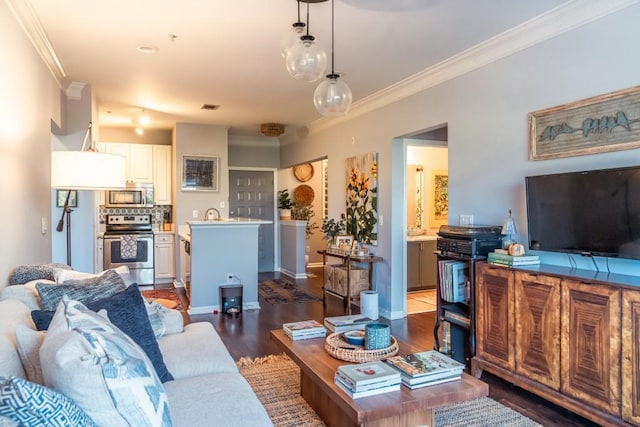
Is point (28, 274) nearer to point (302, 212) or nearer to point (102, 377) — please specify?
point (102, 377)

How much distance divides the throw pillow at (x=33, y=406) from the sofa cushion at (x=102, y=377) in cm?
9

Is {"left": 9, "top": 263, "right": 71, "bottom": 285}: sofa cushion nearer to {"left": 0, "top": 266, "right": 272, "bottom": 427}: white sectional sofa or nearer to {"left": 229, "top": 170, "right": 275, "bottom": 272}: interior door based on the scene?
{"left": 0, "top": 266, "right": 272, "bottom": 427}: white sectional sofa

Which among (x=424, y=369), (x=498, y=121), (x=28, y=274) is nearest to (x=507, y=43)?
(x=498, y=121)

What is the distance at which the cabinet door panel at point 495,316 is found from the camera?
9.45 feet

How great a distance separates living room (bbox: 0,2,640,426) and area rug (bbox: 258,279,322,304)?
61.8 inches

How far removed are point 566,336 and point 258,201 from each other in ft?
22.5

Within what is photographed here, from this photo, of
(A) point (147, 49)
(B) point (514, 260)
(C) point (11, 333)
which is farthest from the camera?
(A) point (147, 49)

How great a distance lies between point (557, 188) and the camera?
2822 millimetres

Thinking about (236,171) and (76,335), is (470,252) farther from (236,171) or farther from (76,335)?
(236,171)

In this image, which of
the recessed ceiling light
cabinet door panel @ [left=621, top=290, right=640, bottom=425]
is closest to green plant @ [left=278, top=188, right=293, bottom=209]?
the recessed ceiling light

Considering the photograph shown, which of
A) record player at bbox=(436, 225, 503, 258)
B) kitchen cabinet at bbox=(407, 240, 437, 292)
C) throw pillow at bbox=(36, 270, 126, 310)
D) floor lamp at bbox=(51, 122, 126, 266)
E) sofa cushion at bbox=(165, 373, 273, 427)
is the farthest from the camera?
kitchen cabinet at bbox=(407, 240, 437, 292)

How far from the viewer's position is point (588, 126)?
9.08ft

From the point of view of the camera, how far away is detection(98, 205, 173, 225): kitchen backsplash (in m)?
7.17

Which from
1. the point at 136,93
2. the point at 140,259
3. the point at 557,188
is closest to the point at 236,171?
the point at 140,259
